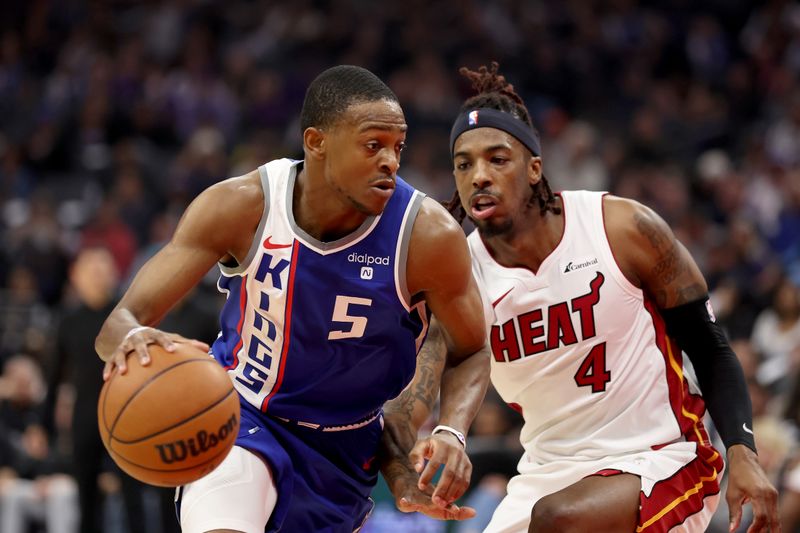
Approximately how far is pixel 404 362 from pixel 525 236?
0.94 meters

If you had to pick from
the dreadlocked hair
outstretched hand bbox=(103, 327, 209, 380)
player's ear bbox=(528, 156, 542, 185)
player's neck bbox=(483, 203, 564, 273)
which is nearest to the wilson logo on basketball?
outstretched hand bbox=(103, 327, 209, 380)

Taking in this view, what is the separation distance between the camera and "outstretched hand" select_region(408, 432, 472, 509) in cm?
391

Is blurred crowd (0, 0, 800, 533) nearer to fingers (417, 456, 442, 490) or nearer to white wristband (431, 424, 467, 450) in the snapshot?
white wristband (431, 424, 467, 450)

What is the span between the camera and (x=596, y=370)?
4.76 m

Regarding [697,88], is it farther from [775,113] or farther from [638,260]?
[638,260]

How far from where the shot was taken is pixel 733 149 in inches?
559

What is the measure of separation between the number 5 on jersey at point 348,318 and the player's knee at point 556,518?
0.98 m

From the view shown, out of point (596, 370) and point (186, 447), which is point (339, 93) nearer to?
point (186, 447)

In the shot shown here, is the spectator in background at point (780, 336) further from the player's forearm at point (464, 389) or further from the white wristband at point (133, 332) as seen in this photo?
the white wristband at point (133, 332)

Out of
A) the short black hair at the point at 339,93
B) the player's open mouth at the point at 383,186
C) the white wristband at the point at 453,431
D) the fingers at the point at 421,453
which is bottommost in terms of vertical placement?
the fingers at the point at 421,453

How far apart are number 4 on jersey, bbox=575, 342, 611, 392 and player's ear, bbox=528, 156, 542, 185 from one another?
31.9 inches

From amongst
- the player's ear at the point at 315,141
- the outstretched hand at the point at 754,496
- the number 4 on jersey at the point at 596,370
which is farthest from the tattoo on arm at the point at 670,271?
the player's ear at the point at 315,141

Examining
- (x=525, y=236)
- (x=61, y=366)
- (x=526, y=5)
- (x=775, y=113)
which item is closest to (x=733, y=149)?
(x=775, y=113)

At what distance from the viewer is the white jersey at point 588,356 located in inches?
186
